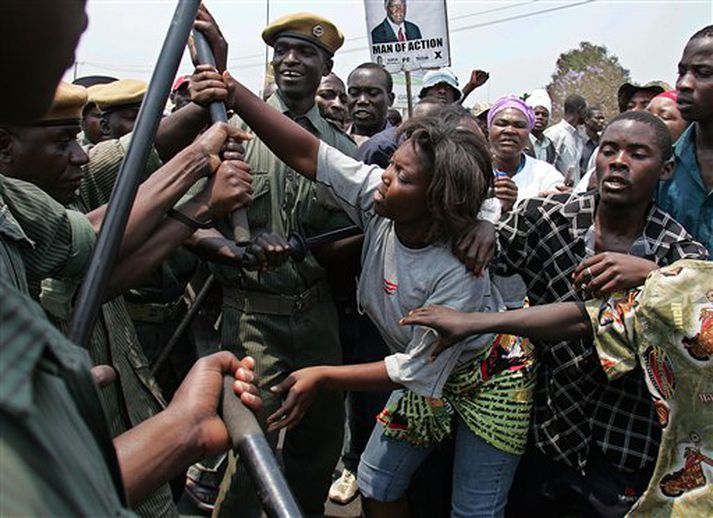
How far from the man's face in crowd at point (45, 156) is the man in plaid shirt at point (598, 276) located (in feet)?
4.17

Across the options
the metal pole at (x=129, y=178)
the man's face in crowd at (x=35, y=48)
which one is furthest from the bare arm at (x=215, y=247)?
the man's face in crowd at (x=35, y=48)

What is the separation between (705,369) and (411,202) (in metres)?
1.04

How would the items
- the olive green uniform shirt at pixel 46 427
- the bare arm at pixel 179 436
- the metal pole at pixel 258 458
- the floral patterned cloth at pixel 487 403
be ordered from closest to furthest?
the olive green uniform shirt at pixel 46 427, the metal pole at pixel 258 458, the bare arm at pixel 179 436, the floral patterned cloth at pixel 487 403

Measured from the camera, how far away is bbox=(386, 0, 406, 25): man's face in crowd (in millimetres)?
6293

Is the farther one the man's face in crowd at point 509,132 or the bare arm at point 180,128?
the man's face in crowd at point 509,132

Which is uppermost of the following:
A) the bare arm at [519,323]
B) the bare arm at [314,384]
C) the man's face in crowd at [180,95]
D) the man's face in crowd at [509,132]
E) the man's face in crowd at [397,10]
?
the man's face in crowd at [397,10]

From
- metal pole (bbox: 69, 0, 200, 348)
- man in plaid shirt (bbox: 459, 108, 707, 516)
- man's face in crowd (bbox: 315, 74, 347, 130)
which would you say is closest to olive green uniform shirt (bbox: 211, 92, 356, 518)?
man in plaid shirt (bbox: 459, 108, 707, 516)

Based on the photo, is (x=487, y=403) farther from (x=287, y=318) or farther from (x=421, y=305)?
(x=287, y=318)

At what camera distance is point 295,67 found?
3.35 metres

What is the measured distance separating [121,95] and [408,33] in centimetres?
334

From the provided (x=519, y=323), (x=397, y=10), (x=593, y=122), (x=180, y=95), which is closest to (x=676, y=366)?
(x=519, y=323)

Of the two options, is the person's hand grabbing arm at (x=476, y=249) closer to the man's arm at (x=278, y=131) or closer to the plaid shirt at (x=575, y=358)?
the plaid shirt at (x=575, y=358)

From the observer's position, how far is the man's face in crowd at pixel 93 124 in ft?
12.5

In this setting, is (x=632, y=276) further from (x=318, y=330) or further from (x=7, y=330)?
(x=7, y=330)
